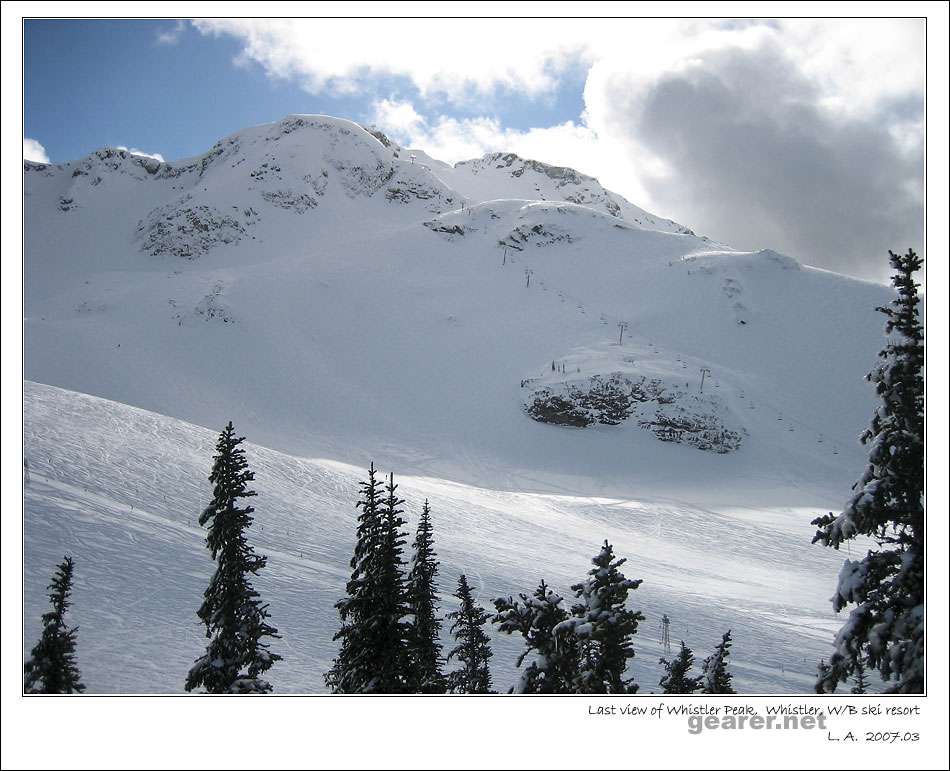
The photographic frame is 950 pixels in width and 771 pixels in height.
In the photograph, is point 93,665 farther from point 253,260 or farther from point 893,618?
point 253,260

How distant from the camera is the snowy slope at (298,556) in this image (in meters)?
22.0

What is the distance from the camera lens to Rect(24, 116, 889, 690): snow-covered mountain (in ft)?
146

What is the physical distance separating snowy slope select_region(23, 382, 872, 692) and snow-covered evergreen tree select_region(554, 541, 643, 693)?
14.3 metres

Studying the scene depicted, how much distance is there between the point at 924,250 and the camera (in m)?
9.62

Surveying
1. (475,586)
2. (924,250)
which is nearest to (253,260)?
(475,586)

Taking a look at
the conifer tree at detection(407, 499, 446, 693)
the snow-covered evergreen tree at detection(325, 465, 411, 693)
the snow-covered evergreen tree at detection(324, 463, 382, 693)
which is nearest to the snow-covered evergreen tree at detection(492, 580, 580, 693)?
the snow-covered evergreen tree at detection(325, 465, 411, 693)

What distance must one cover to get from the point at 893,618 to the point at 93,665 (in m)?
20.6

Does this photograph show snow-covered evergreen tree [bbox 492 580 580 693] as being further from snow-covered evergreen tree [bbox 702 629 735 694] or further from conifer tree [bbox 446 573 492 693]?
conifer tree [bbox 446 573 492 693]

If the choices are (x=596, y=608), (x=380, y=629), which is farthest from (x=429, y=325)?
(x=596, y=608)

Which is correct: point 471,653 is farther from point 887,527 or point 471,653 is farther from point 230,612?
point 887,527

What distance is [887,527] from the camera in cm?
734

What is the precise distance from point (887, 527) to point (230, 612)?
1154 centimetres

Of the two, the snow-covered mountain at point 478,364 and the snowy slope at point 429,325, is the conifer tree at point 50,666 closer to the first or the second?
the snow-covered mountain at point 478,364

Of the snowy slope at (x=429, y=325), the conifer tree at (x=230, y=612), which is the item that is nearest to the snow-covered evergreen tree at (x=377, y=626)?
the conifer tree at (x=230, y=612)
